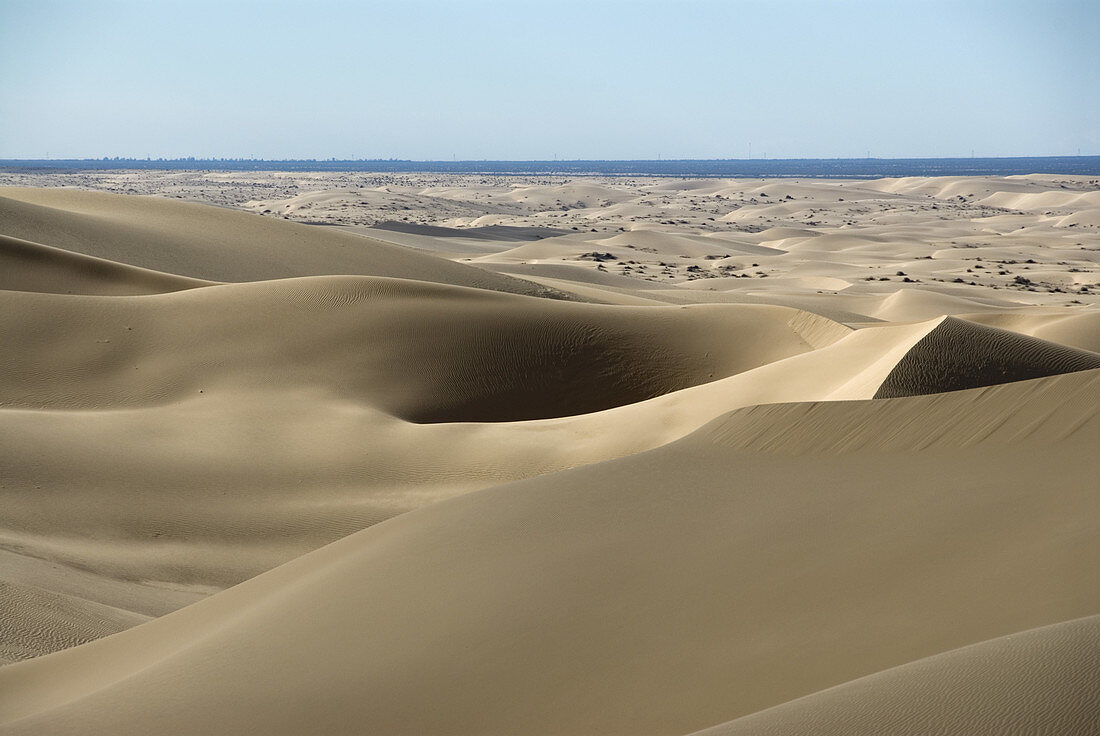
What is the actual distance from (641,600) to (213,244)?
86.9ft

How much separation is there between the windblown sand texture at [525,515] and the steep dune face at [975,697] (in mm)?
13

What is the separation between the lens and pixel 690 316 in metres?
19.3

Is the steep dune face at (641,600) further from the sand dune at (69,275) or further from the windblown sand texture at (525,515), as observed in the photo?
the sand dune at (69,275)

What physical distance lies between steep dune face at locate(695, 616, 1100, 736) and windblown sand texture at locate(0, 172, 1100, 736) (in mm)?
13

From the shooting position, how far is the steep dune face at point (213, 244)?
27.0m

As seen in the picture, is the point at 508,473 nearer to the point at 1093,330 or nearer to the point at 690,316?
the point at 690,316

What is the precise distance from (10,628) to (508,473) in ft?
19.4

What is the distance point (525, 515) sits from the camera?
688cm

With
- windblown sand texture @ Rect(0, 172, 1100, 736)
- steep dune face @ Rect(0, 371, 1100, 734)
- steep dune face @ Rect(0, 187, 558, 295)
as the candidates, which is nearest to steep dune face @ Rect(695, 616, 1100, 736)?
windblown sand texture @ Rect(0, 172, 1100, 736)

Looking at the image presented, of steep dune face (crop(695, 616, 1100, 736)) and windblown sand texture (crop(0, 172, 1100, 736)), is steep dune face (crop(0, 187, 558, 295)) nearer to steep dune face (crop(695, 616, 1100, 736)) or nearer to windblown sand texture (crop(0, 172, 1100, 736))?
windblown sand texture (crop(0, 172, 1100, 736))

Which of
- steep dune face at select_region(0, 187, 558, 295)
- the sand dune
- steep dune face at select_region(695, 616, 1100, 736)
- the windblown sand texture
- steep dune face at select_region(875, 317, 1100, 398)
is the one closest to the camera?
steep dune face at select_region(695, 616, 1100, 736)

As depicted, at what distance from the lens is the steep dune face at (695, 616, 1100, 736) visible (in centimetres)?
318

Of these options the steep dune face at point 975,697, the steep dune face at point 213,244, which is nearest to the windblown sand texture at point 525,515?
the steep dune face at point 975,697

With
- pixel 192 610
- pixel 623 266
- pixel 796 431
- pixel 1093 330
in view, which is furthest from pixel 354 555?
pixel 623 266
